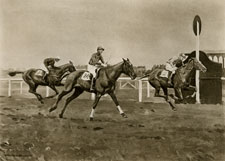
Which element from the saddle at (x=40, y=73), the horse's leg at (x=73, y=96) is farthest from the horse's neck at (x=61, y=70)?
the horse's leg at (x=73, y=96)

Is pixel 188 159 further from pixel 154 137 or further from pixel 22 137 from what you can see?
pixel 22 137

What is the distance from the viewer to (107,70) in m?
3.54

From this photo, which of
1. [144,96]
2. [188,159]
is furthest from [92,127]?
[188,159]

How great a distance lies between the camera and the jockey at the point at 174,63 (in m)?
3.54

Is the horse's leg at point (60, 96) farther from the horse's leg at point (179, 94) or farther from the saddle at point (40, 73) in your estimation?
the horse's leg at point (179, 94)

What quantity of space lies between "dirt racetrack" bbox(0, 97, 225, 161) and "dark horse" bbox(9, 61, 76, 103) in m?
0.17

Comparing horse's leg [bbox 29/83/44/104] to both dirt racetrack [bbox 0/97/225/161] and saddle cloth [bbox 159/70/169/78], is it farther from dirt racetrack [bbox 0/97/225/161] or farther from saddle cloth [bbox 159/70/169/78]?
Result: saddle cloth [bbox 159/70/169/78]

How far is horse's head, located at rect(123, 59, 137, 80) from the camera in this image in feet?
11.2

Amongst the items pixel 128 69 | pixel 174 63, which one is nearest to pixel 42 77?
pixel 128 69

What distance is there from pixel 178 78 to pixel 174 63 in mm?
182

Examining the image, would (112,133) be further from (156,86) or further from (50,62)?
(50,62)

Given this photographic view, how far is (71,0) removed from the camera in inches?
142

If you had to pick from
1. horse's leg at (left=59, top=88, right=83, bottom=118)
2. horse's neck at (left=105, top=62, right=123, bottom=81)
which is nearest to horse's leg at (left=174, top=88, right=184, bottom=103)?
horse's neck at (left=105, top=62, right=123, bottom=81)

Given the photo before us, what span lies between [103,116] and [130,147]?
0.46m
